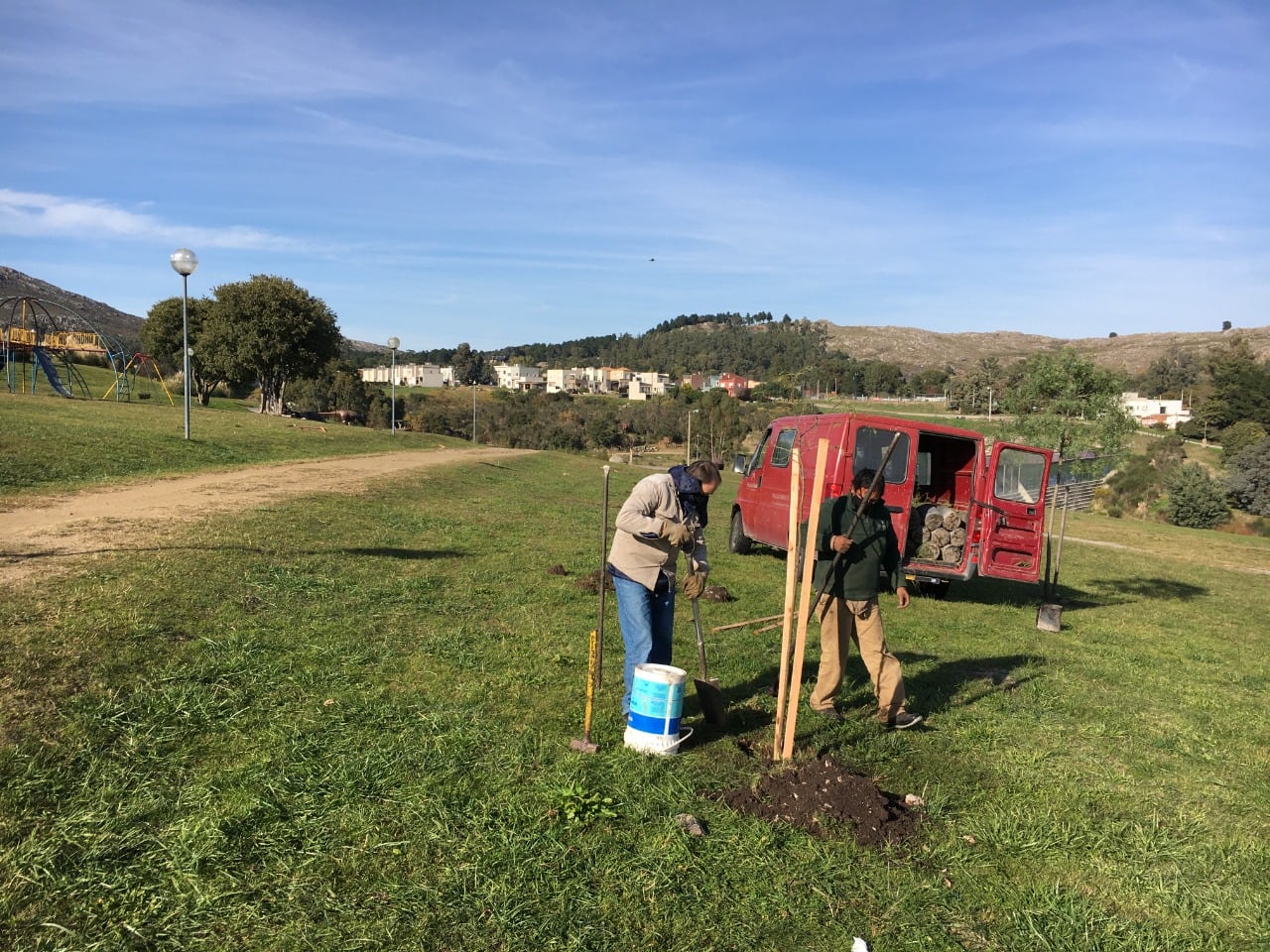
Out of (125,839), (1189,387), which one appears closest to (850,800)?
(125,839)

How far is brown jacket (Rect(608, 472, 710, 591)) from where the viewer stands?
5.39 m

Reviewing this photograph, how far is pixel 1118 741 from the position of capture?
248 inches

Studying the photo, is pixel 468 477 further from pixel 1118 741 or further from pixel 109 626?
pixel 1118 741

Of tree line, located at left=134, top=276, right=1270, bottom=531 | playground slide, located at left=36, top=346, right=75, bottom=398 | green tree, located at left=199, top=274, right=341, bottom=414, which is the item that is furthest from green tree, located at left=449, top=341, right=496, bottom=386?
playground slide, located at left=36, top=346, right=75, bottom=398

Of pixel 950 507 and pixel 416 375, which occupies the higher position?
pixel 416 375

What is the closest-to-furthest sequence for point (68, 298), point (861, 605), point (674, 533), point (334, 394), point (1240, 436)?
point (674, 533), point (861, 605), point (1240, 436), point (334, 394), point (68, 298)

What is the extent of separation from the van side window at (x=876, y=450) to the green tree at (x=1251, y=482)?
48928 mm

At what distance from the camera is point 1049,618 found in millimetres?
10898

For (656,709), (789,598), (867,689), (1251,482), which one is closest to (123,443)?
(656,709)

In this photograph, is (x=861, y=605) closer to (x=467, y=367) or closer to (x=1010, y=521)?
(x=1010, y=521)

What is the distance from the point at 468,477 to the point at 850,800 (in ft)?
60.5

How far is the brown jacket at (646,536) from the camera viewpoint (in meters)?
5.39

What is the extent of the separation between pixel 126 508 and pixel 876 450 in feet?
35.1

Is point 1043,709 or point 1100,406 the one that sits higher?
point 1100,406
